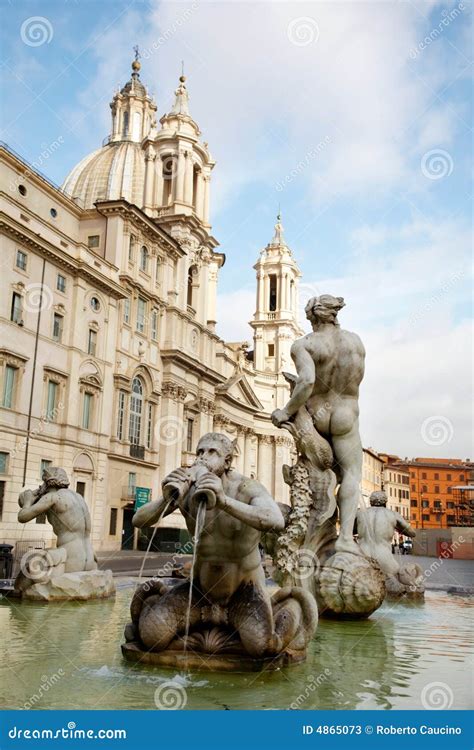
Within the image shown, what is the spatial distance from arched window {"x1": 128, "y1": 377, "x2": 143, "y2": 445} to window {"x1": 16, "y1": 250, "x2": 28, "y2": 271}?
36.9 ft

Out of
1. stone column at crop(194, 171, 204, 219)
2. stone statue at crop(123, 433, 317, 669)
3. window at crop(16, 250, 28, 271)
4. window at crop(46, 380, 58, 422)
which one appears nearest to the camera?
stone statue at crop(123, 433, 317, 669)

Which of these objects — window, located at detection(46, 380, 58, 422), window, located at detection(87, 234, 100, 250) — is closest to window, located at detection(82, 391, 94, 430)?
window, located at detection(46, 380, 58, 422)

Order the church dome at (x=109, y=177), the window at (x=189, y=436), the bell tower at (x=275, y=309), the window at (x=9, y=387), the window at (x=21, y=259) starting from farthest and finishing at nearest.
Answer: the bell tower at (x=275, y=309)
the church dome at (x=109, y=177)
the window at (x=189, y=436)
the window at (x=21, y=259)
the window at (x=9, y=387)

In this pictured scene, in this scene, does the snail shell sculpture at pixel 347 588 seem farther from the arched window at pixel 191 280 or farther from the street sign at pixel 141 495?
the arched window at pixel 191 280

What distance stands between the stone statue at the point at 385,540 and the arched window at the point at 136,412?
99.1 feet

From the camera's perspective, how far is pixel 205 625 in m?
3.89

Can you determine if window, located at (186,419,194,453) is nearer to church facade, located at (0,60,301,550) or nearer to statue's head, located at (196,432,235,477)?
church facade, located at (0,60,301,550)

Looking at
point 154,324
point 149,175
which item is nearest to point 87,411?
point 154,324

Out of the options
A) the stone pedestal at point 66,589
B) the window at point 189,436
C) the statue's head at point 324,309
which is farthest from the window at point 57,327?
the statue's head at point 324,309

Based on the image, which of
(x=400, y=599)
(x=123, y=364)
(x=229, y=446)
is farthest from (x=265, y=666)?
(x=123, y=364)

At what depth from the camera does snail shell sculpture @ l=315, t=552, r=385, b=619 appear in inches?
228

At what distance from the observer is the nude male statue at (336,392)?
6164mm

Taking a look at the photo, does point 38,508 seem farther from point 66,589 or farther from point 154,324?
point 154,324

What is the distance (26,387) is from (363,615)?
23827mm
